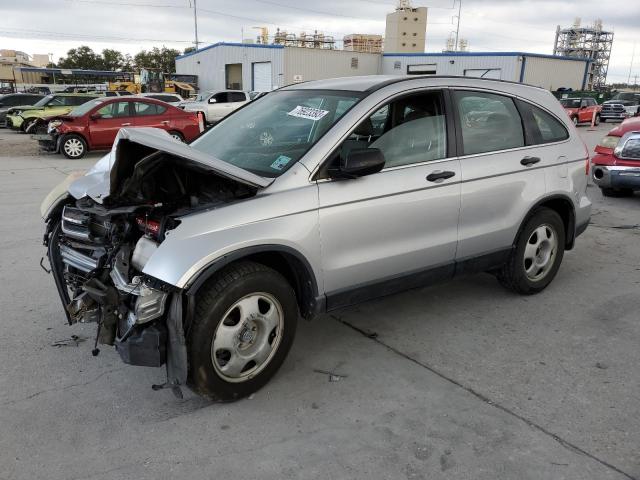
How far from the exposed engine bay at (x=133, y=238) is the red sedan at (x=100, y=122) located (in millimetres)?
11548

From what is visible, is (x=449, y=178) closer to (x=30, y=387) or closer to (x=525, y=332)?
(x=525, y=332)

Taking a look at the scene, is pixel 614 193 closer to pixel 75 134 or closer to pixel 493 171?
pixel 493 171

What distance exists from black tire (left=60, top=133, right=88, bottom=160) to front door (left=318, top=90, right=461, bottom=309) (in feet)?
42.8

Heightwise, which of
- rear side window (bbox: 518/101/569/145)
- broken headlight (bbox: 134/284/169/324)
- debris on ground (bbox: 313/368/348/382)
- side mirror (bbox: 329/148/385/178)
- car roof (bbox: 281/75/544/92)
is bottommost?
debris on ground (bbox: 313/368/348/382)

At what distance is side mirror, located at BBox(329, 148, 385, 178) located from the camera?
3234 mm

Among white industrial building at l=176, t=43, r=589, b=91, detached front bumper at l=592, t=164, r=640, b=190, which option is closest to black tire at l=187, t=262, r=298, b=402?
detached front bumper at l=592, t=164, r=640, b=190

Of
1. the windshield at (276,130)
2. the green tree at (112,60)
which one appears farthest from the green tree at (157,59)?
the windshield at (276,130)

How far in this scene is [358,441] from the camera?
2.84 meters

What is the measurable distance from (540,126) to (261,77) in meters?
40.4

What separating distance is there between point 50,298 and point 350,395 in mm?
2921

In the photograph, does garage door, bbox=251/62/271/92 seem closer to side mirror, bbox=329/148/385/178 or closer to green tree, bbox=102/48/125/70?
side mirror, bbox=329/148/385/178

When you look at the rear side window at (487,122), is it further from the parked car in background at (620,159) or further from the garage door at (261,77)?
the garage door at (261,77)

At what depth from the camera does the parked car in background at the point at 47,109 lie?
20.9 m

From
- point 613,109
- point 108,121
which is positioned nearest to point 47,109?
point 108,121
